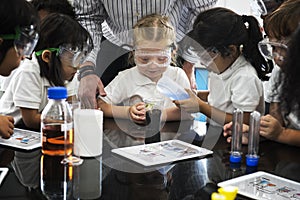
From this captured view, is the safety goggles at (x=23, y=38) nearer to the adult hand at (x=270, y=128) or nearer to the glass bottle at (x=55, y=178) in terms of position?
the glass bottle at (x=55, y=178)

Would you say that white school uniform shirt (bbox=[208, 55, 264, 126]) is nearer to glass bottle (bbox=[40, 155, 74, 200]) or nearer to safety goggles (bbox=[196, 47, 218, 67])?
safety goggles (bbox=[196, 47, 218, 67])

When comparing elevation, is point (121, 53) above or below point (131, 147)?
above

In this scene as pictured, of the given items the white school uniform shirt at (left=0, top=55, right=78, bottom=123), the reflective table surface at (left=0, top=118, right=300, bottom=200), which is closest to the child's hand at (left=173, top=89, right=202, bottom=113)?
the reflective table surface at (left=0, top=118, right=300, bottom=200)

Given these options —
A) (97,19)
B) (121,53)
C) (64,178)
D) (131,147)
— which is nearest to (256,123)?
(131,147)

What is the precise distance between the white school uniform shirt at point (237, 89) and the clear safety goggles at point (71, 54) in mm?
487

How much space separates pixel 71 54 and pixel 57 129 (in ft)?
1.42

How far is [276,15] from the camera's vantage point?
1.42 meters

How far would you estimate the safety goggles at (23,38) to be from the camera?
3.75 feet

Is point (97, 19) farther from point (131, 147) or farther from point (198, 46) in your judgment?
point (131, 147)

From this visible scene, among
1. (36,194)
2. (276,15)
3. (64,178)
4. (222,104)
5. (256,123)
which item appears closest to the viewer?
(36,194)

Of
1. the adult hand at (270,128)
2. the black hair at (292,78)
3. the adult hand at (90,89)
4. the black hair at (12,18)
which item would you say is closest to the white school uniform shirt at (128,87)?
the adult hand at (90,89)

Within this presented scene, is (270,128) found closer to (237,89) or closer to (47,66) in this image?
(237,89)

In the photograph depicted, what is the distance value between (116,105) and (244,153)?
0.67m

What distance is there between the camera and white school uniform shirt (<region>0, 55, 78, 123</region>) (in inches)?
61.3
